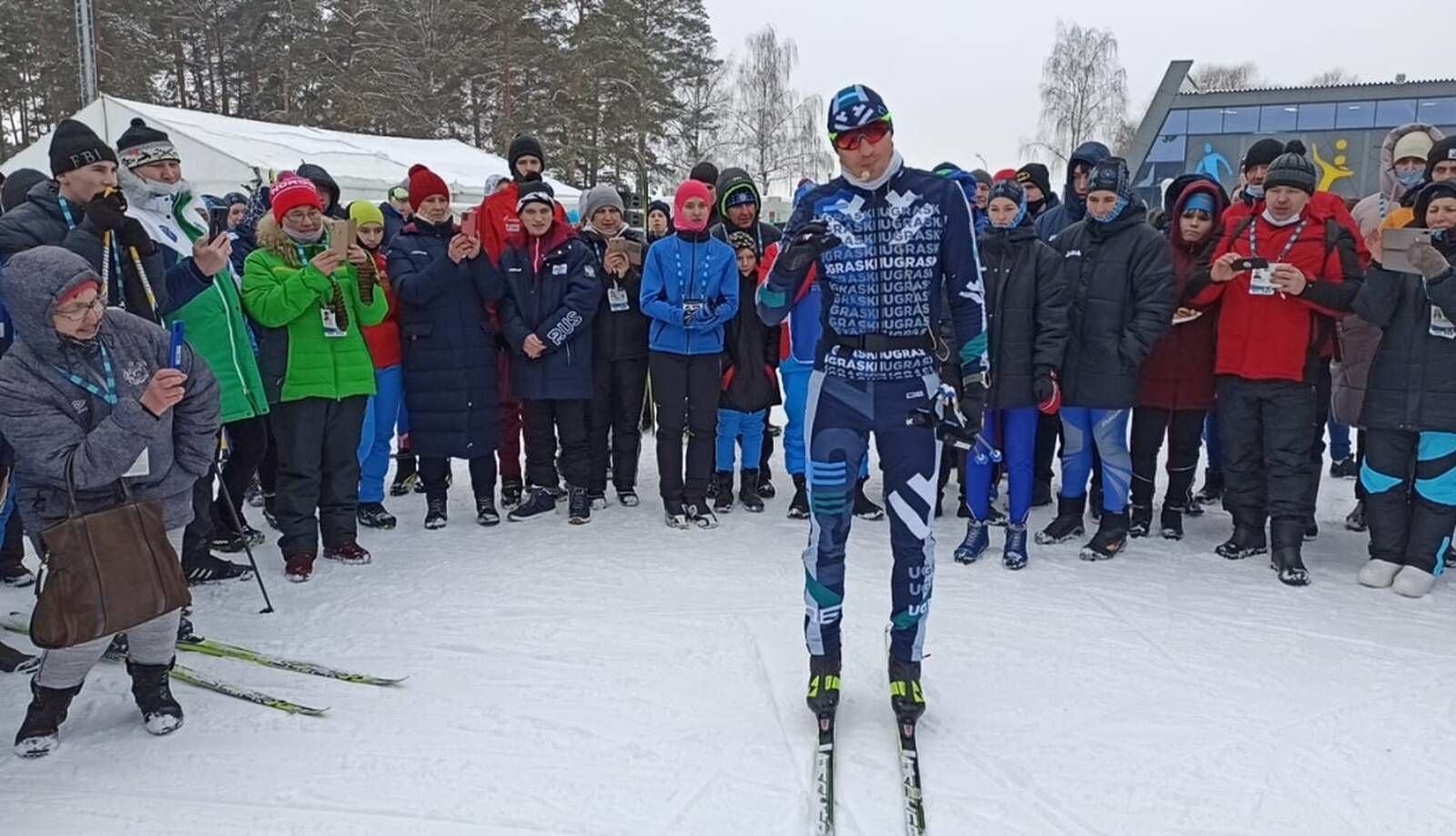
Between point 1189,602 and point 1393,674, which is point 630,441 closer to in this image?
point 1189,602

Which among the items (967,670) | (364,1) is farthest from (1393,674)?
(364,1)

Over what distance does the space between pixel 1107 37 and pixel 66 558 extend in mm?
55442

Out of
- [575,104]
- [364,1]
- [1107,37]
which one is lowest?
[575,104]

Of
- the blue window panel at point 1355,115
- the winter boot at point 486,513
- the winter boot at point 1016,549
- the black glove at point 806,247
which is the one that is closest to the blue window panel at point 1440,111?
the blue window panel at point 1355,115

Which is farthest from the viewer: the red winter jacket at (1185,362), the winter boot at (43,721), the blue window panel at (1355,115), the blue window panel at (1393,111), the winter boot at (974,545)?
the blue window panel at (1355,115)

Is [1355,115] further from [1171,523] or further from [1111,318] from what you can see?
[1111,318]

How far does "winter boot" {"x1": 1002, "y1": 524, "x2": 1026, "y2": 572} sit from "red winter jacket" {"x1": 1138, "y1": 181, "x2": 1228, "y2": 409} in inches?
49.1

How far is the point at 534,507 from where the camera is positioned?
21.3 ft

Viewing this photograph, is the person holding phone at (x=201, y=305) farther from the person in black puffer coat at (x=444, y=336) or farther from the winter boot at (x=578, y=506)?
the winter boot at (x=578, y=506)

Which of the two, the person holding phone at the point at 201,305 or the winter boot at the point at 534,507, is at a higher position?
the person holding phone at the point at 201,305

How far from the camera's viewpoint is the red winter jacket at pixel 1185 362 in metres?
5.71

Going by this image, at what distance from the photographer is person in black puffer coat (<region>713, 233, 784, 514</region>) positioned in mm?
6488

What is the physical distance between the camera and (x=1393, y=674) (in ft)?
13.0

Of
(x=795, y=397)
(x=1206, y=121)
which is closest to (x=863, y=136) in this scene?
(x=795, y=397)
